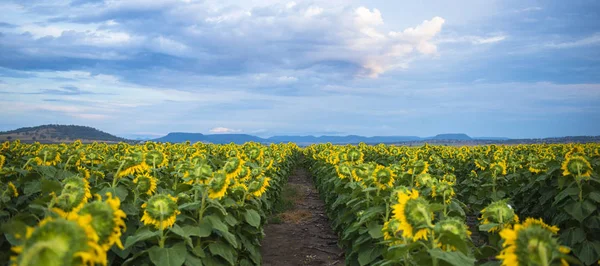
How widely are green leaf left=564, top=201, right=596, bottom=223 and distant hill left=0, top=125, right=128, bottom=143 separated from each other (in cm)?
11023

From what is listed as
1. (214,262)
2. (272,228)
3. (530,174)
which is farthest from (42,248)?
(530,174)

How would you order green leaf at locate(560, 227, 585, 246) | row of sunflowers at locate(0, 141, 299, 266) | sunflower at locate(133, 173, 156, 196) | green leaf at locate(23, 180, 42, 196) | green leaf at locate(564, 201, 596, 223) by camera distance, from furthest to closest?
green leaf at locate(560, 227, 585, 246)
green leaf at locate(564, 201, 596, 223)
green leaf at locate(23, 180, 42, 196)
sunflower at locate(133, 173, 156, 196)
row of sunflowers at locate(0, 141, 299, 266)

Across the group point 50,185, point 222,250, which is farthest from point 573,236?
point 50,185

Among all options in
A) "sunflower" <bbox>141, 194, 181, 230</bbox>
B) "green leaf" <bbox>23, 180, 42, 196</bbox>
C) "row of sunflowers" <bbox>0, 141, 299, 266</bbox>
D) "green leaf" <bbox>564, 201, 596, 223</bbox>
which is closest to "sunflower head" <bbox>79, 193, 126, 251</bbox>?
"row of sunflowers" <bbox>0, 141, 299, 266</bbox>

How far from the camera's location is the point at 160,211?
4.11 metres

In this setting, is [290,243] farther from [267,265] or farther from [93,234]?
[93,234]

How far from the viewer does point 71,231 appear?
2211mm

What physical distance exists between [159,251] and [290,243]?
7438 millimetres

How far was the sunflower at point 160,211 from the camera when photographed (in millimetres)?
4121

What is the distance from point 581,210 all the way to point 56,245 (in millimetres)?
7478

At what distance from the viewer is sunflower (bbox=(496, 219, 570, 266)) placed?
2.52m

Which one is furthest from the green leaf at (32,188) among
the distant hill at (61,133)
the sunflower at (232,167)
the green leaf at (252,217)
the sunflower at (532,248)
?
the distant hill at (61,133)

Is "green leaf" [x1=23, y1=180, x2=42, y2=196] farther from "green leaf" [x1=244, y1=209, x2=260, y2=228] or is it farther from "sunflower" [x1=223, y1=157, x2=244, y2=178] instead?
"green leaf" [x1=244, y1=209, x2=260, y2=228]

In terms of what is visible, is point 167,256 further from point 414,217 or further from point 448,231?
point 448,231
